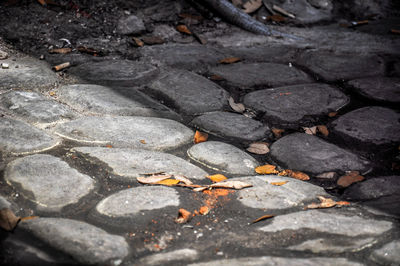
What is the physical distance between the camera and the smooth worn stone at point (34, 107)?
189cm

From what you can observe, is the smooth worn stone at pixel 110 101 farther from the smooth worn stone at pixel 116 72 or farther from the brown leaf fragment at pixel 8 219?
the brown leaf fragment at pixel 8 219

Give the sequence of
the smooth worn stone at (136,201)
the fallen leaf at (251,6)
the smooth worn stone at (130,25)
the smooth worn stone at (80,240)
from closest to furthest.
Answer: the smooth worn stone at (80,240), the smooth worn stone at (136,201), the smooth worn stone at (130,25), the fallen leaf at (251,6)

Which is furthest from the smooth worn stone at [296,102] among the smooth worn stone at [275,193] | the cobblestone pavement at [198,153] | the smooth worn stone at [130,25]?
the smooth worn stone at [130,25]

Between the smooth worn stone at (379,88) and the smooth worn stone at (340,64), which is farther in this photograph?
the smooth worn stone at (340,64)

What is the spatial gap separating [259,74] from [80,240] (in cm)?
173

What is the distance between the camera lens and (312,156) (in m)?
1.83

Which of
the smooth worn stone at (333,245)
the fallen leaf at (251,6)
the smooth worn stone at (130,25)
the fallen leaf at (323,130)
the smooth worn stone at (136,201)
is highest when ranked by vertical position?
the fallen leaf at (251,6)

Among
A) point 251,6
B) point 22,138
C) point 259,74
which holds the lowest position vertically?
point 22,138

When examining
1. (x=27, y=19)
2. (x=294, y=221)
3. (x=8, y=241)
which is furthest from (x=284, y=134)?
(x=27, y=19)

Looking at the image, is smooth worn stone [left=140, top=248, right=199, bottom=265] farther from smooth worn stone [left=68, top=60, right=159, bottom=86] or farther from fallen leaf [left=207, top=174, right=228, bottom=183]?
smooth worn stone [left=68, top=60, right=159, bottom=86]

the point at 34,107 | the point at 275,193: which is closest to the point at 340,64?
the point at 275,193

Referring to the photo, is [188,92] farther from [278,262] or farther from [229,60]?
[278,262]

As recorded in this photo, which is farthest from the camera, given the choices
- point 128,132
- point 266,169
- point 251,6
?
point 251,6

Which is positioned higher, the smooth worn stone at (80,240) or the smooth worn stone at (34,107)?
the smooth worn stone at (80,240)
